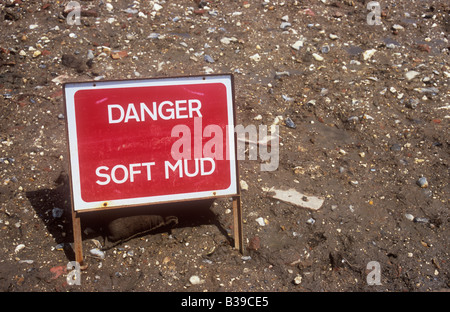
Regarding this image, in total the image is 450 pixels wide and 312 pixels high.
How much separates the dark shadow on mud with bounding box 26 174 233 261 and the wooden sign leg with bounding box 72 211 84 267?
0.38 ft

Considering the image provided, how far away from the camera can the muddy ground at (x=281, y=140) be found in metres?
3.13

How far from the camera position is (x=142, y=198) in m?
3.10

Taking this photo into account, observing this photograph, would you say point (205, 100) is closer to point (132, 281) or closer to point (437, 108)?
point (132, 281)

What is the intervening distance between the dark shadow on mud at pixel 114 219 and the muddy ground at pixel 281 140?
0.6 inches

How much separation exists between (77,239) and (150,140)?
0.79 meters

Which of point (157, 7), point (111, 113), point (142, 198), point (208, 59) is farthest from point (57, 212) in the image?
point (157, 7)

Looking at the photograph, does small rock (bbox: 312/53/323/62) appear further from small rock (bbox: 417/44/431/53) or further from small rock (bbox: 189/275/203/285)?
small rock (bbox: 189/275/203/285)

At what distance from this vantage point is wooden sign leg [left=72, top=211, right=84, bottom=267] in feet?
9.93

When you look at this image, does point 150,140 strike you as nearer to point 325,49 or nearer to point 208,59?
point 208,59

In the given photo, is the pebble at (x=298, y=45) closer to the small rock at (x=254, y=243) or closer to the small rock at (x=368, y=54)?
the small rock at (x=368, y=54)

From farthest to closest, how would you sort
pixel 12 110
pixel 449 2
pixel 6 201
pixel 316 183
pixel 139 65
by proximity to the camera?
pixel 449 2 < pixel 139 65 < pixel 12 110 < pixel 316 183 < pixel 6 201

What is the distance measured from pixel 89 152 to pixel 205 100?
82 centimetres

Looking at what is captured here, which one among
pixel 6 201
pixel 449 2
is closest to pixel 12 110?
pixel 6 201
